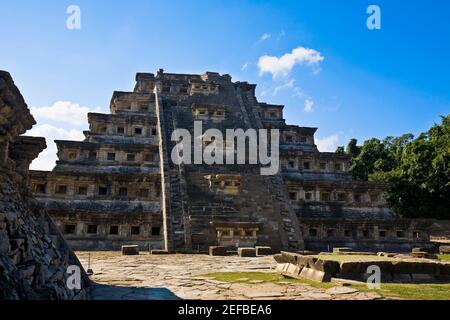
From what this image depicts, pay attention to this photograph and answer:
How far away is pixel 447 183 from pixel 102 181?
107ft

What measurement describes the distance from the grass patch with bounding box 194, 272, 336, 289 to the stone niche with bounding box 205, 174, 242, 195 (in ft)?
37.2

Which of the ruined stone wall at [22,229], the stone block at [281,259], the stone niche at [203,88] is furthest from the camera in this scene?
the stone niche at [203,88]

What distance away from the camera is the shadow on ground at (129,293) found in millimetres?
7029

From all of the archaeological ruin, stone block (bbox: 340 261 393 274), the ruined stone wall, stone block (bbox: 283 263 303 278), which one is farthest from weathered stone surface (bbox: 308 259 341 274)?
the archaeological ruin

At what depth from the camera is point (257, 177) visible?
78.5 ft

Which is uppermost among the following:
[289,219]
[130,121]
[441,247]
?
[130,121]

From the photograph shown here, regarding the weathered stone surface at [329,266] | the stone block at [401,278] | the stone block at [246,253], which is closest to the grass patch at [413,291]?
the stone block at [401,278]

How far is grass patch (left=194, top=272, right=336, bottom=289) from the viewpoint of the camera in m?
8.48

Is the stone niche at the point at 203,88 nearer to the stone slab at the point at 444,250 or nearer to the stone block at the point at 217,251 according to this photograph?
the stone block at the point at 217,251

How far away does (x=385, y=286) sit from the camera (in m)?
8.11

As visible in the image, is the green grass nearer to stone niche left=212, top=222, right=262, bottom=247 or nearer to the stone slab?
stone niche left=212, top=222, right=262, bottom=247

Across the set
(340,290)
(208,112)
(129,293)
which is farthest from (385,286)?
(208,112)

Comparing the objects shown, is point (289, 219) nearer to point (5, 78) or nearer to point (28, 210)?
point (28, 210)
